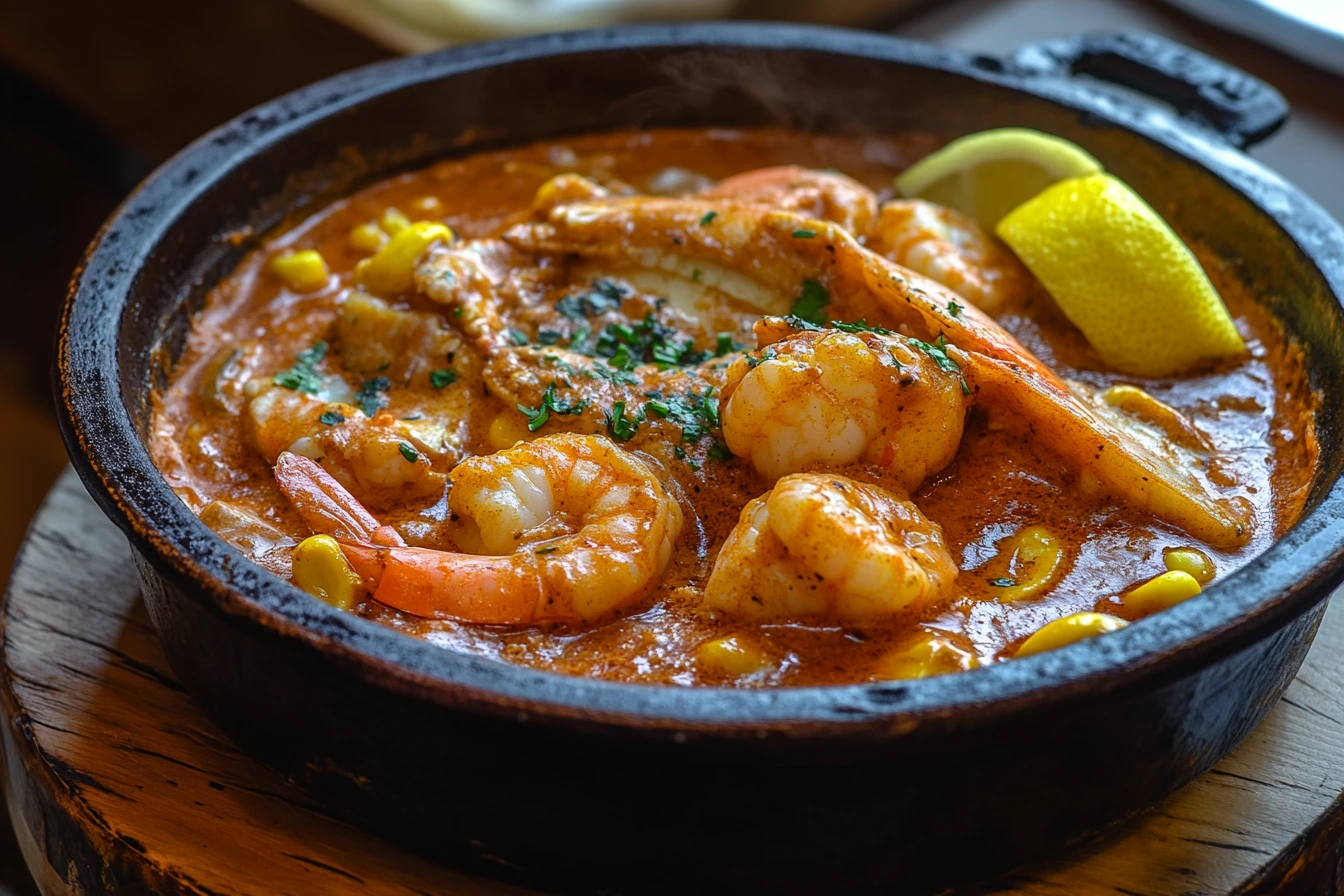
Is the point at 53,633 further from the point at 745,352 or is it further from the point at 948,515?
the point at 948,515

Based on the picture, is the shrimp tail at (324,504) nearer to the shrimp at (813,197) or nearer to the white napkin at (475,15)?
the shrimp at (813,197)

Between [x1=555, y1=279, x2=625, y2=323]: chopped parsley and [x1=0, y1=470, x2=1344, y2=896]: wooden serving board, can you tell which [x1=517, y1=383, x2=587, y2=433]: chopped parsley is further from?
[x1=0, y1=470, x2=1344, y2=896]: wooden serving board

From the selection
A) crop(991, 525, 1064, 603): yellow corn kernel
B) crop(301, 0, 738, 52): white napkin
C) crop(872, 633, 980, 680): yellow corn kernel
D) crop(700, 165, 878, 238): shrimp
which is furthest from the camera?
crop(301, 0, 738, 52): white napkin

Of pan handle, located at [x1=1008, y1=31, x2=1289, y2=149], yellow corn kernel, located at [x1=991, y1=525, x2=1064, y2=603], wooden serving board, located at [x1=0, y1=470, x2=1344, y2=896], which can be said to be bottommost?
wooden serving board, located at [x1=0, y1=470, x2=1344, y2=896]

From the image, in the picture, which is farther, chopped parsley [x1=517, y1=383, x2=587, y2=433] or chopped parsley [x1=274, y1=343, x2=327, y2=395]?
chopped parsley [x1=274, y1=343, x2=327, y2=395]

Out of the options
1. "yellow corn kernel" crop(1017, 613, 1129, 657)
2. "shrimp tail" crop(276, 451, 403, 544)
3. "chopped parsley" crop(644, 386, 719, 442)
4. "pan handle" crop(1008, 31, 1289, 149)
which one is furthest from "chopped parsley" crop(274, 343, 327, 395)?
"pan handle" crop(1008, 31, 1289, 149)

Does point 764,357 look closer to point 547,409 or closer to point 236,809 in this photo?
point 547,409

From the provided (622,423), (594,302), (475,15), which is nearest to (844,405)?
(622,423)
